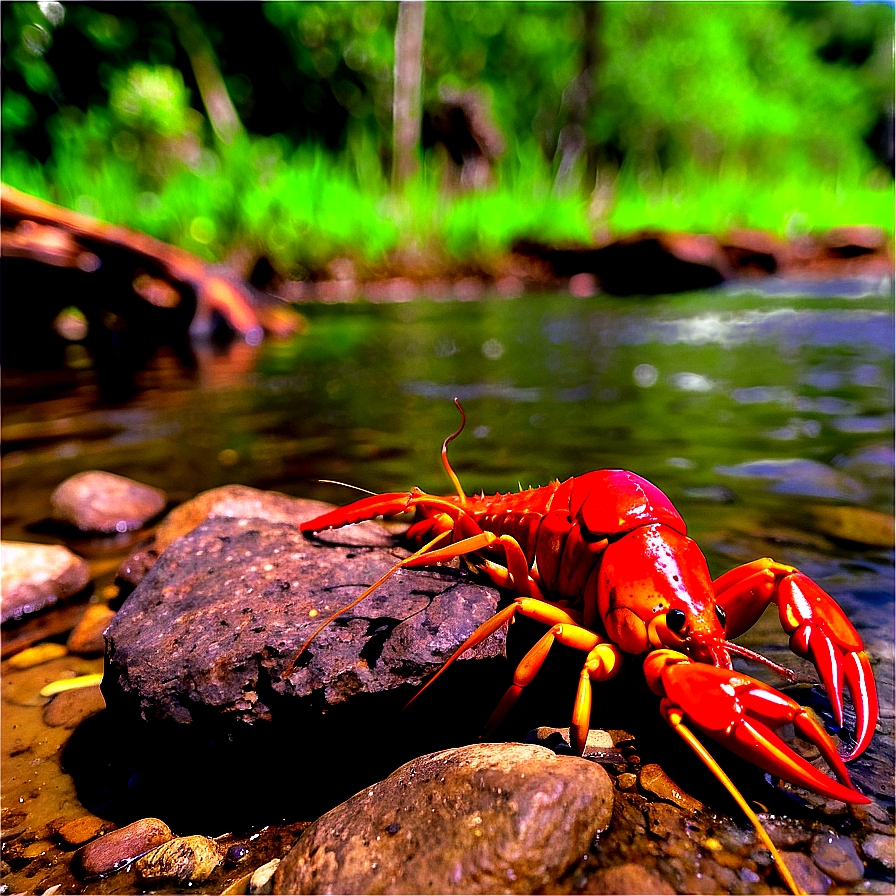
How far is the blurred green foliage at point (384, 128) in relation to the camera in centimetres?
1245

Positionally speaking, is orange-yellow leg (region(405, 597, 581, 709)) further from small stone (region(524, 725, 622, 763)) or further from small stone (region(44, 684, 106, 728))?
small stone (region(44, 684, 106, 728))

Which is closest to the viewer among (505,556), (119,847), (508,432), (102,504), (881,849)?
(881,849)

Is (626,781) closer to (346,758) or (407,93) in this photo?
(346,758)

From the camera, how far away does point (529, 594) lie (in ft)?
6.72

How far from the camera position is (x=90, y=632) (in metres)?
2.60

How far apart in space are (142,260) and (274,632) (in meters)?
6.81

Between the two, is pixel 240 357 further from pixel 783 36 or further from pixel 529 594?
pixel 783 36

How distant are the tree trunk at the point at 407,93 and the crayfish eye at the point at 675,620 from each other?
16230mm

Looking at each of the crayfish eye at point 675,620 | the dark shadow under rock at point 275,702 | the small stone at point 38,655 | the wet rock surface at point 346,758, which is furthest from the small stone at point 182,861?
the crayfish eye at point 675,620

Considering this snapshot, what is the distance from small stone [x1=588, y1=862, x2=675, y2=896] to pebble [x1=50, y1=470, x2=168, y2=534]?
2857mm

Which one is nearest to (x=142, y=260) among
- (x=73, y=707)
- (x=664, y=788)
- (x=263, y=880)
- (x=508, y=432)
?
(x=508, y=432)

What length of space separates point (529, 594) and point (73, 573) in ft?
6.66

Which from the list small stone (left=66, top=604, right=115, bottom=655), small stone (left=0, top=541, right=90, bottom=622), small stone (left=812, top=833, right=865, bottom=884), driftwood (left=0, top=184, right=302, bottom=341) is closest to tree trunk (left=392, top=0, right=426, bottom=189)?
driftwood (left=0, top=184, right=302, bottom=341)

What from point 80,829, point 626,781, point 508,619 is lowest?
point 80,829
